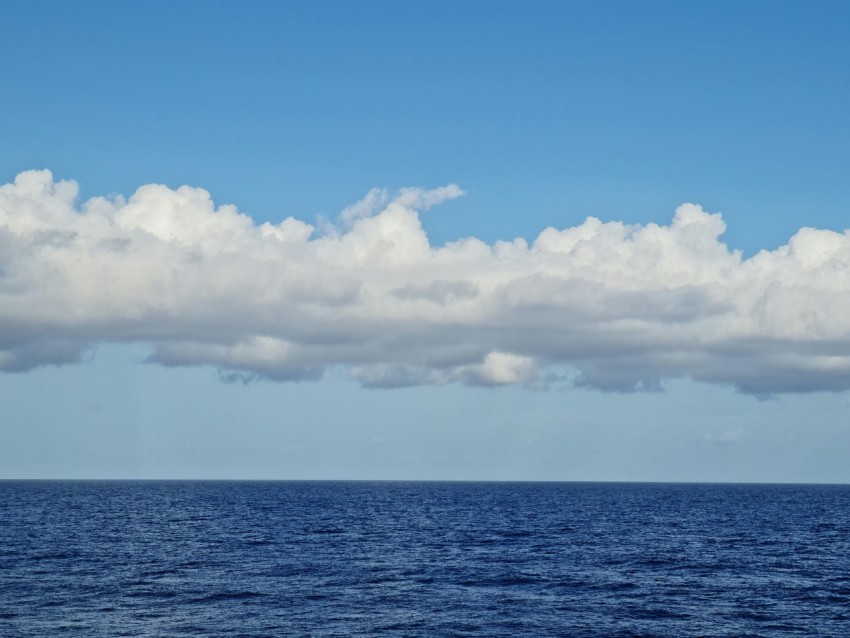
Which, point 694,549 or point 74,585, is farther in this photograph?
point 694,549

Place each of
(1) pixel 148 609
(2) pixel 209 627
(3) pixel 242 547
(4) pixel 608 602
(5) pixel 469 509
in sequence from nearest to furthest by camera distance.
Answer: (2) pixel 209 627, (1) pixel 148 609, (4) pixel 608 602, (3) pixel 242 547, (5) pixel 469 509

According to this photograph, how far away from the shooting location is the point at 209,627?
5650cm

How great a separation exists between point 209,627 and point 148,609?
783cm

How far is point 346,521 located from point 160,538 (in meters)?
38.9

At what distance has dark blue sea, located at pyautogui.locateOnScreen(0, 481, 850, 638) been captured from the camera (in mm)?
58000

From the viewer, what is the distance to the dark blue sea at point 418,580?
190 feet

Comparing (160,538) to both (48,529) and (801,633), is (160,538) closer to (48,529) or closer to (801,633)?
(48,529)

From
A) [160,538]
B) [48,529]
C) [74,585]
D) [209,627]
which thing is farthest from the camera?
[48,529]

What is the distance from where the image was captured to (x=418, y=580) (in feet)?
247

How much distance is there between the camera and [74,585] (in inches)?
2803

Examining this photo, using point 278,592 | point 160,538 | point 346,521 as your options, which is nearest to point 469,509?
point 346,521

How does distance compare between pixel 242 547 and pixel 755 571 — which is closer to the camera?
pixel 755 571

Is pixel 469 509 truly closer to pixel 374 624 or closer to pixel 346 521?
pixel 346 521

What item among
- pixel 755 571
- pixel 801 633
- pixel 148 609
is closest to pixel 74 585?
pixel 148 609
